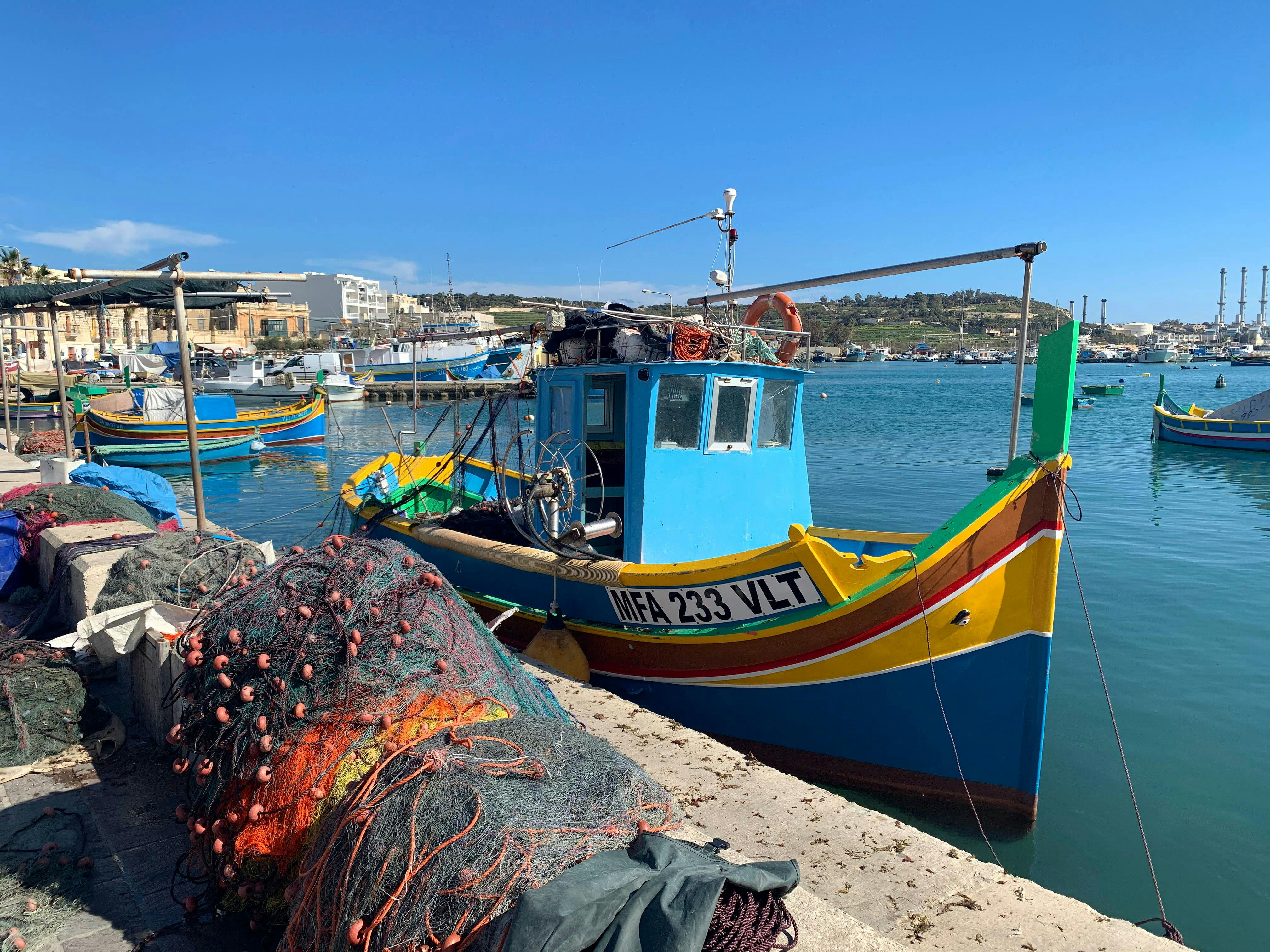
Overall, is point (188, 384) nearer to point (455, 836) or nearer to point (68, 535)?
point (68, 535)

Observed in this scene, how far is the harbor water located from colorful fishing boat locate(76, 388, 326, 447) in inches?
36.8

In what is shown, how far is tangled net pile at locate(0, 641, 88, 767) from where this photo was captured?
13.7 ft

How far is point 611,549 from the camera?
24.9 feet

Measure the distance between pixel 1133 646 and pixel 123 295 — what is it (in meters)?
12.2

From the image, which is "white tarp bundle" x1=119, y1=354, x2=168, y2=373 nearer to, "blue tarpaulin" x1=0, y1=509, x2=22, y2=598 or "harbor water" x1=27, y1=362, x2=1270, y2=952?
"harbor water" x1=27, y1=362, x2=1270, y2=952

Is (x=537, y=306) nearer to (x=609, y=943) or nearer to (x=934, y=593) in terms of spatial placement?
(x=934, y=593)

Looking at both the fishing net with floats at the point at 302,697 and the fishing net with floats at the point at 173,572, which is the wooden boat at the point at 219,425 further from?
the fishing net with floats at the point at 302,697

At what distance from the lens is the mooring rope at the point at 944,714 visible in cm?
504

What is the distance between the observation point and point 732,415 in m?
7.23

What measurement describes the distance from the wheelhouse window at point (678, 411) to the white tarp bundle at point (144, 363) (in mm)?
49604

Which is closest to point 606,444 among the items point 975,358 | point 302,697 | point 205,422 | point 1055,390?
point 1055,390

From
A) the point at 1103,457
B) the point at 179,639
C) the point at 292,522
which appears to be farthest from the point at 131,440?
the point at 1103,457

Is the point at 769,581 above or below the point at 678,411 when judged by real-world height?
below

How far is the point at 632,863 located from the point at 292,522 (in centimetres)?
1689
